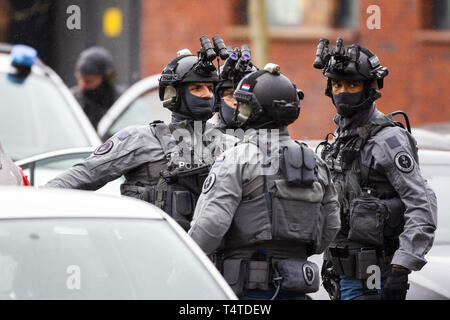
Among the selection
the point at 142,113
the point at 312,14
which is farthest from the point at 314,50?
the point at 142,113

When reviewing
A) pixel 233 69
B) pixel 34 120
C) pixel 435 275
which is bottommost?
pixel 435 275

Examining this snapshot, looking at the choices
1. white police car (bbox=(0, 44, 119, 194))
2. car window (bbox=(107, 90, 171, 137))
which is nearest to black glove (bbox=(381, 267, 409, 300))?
white police car (bbox=(0, 44, 119, 194))

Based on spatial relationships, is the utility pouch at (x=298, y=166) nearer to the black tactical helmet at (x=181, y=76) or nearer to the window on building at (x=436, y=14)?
the black tactical helmet at (x=181, y=76)

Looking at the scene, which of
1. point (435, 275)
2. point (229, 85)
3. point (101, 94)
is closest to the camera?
point (435, 275)

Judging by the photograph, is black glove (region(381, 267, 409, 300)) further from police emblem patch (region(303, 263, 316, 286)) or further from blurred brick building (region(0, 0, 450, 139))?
blurred brick building (region(0, 0, 450, 139))

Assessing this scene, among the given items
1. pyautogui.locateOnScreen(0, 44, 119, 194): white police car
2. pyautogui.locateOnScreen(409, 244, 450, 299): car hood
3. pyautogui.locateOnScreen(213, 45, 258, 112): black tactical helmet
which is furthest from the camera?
pyautogui.locateOnScreen(0, 44, 119, 194): white police car

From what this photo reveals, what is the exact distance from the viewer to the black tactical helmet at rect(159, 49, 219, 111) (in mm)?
5473

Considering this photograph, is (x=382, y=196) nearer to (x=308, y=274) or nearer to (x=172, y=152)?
(x=308, y=274)

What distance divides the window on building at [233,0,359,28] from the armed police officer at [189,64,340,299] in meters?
10.7

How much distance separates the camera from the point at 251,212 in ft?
15.5

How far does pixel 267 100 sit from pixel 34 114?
3.38m

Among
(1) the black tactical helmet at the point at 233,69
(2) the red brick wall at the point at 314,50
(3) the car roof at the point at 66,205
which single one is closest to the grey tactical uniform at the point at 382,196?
(1) the black tactical helmet at the point at 233,69
